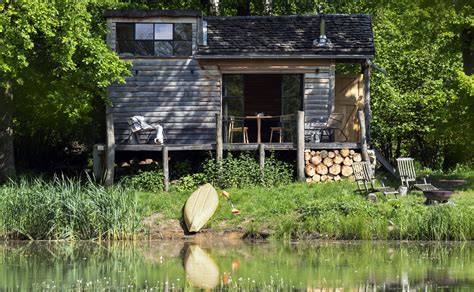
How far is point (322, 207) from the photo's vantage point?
82.0ft

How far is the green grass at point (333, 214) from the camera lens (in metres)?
24.0

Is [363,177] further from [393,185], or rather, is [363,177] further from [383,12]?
[383,12]

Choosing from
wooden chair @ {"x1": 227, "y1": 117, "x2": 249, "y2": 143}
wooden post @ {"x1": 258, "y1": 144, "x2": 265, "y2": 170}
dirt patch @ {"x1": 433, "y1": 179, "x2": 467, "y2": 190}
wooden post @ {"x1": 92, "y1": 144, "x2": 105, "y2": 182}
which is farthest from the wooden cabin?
dirt patch @ {"x1": 433, "y1": 179, "x2": 467, "y2": 190}

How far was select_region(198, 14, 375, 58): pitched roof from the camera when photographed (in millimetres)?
29828

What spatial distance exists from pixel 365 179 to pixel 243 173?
335 centimetres

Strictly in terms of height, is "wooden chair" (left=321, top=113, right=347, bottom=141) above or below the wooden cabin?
below

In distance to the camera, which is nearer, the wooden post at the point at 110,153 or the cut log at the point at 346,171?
the wooden post at the point at 110,153

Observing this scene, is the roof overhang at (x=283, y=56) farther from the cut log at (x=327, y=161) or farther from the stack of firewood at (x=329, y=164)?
the cut log at (x=327, y=161)

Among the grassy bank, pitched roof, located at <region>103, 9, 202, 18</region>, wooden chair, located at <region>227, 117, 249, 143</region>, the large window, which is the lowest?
the grassy bank

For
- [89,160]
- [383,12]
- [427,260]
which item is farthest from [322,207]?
[383,12]

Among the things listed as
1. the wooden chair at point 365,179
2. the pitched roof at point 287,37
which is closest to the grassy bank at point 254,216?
the wooden chair at point 365,179

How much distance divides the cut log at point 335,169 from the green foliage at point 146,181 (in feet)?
14.2

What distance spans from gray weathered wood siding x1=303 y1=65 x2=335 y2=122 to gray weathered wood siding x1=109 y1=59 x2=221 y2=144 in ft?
8.48

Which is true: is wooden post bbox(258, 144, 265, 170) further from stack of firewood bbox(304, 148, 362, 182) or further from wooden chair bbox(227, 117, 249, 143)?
wooden chair bbox(227, 117, 249, 143)
